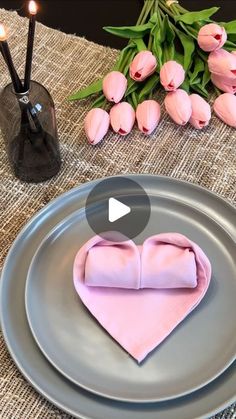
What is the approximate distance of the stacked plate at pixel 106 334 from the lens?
49cm

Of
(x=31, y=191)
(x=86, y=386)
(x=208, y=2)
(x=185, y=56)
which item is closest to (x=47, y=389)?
(x=86, y=386)

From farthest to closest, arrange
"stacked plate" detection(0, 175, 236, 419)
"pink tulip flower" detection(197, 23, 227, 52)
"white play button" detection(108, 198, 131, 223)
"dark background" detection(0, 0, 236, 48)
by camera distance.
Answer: "dark background" detection(0, 0, 236, 48)
"pink tulip flower" detection(197, 23, 227, 52)
"white play button" detection(108, 198, 131, 223)
"stacked plate" detection(0, 175, 236, 419)

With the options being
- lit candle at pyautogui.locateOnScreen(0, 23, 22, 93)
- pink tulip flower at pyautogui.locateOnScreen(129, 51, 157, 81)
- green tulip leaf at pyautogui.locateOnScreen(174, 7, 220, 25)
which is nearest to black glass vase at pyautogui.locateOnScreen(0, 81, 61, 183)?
lit candle at pyautogui.locateOnScreen(0, 23, 22, 93)

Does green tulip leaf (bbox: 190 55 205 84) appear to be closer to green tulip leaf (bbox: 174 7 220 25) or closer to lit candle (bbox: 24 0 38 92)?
green tulip leaf (bbox: 174 7 220 25)

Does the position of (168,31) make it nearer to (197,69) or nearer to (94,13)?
(197,69)

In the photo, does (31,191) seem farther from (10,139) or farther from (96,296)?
(96,296)

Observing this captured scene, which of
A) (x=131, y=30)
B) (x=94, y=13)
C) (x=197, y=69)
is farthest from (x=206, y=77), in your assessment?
(x=94, y=13)

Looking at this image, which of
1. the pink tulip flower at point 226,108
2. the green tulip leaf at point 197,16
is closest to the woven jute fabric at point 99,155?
the pink tulip flower at point 226,108

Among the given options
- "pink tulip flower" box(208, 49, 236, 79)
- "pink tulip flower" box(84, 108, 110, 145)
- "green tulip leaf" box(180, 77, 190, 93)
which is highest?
"pink tulip flower" box(208, 49, 236, 79)

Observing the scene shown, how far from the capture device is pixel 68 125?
74 cm

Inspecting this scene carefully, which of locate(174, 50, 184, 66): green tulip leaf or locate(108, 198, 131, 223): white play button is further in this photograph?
locate(174, 50, 184, 66): green tulip leaf

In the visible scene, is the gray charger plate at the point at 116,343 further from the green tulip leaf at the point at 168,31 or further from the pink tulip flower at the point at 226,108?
the green tulip leaf at the point at 168,31

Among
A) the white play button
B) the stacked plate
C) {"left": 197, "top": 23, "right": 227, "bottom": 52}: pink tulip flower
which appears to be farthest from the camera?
{"left": 197, "top": 23, "right": 227, "bottom": 52}: pink tulip flower

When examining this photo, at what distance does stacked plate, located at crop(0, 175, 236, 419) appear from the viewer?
19.3 inches
